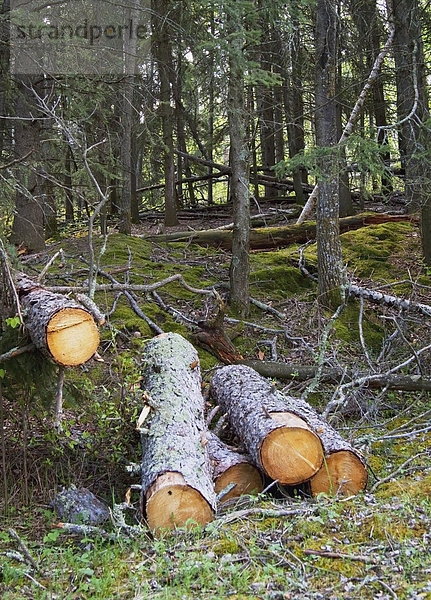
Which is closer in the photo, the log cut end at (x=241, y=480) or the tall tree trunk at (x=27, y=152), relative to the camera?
the log cut end at (x=241, y=480)

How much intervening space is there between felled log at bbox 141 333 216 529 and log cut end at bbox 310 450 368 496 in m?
0.93

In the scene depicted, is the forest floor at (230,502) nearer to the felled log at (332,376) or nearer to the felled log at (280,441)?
the felled log at (332,376)

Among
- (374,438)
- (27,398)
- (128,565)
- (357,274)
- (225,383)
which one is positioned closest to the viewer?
(128,565)

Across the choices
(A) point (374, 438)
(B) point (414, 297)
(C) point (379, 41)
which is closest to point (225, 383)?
(A) point (374, 438)

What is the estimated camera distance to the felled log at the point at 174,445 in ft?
12.1

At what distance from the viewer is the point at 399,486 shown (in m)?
4.21

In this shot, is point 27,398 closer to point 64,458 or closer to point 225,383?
point 64,458

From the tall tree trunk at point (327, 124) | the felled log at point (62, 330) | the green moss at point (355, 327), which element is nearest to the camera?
the felled log at point (62, 330)

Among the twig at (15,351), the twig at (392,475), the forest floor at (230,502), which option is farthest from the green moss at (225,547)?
the twig at (15,351)

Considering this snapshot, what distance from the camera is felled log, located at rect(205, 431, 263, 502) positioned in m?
4.34

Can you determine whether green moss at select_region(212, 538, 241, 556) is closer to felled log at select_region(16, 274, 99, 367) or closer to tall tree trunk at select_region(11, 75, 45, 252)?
felled log at select_region(16, 274, 99, 367)

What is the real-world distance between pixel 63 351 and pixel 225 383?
2259mm

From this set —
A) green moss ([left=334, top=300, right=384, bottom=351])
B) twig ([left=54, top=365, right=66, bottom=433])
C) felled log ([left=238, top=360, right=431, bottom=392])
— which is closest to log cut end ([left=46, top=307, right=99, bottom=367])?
twig ([left=54, top=365, right=66, bottom=433])

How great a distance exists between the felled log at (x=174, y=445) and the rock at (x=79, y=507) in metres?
0.49
